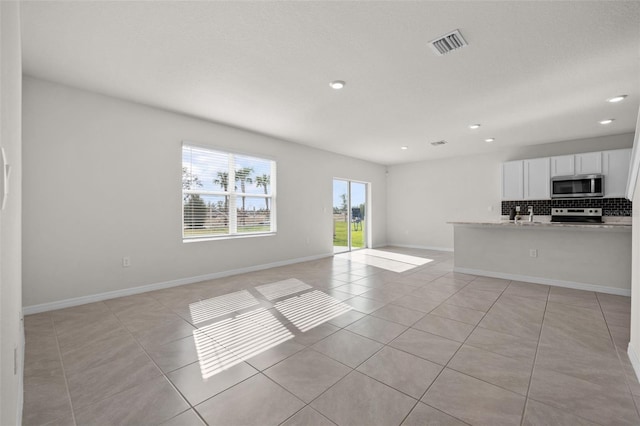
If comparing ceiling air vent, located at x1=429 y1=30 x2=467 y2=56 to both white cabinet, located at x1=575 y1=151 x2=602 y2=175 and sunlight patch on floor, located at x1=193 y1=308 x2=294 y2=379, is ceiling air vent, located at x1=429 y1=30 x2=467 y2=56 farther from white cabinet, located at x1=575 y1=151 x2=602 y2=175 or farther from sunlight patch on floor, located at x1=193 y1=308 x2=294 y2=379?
white cabinet, located at x1=575 y1=151 x2=602 y2=175

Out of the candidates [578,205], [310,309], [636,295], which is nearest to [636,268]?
[636,295]

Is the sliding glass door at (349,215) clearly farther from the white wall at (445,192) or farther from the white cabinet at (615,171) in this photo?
the white cabinet at (615,171)

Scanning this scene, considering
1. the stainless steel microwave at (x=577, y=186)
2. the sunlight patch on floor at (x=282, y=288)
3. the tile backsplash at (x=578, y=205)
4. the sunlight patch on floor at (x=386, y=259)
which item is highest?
the stainless steel microwave at (x=577, y=186)

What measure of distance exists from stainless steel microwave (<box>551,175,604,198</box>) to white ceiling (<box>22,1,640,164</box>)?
46.3 inches

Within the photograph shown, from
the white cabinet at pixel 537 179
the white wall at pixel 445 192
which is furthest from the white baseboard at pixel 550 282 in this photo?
the white wall at pixel 445 192

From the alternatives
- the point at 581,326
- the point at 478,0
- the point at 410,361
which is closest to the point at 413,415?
the point at 410,361

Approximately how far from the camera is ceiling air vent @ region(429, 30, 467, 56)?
8.04 feet

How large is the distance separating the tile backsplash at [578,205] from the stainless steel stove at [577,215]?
0.34 feet

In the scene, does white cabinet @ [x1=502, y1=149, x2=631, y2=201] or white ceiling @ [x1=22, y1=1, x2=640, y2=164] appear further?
white cabinet @ [x1=502, y1=149, x2=631, y2=201]

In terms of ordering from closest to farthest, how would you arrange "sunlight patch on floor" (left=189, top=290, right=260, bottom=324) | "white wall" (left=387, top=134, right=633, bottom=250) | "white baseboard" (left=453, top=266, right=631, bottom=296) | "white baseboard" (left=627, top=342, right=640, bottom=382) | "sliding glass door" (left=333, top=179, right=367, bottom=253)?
"white baseboard" (left=627, top=342, right=640, bottom=382), "sunlight patch on floor" (left=189, top=290, right=260, bottom=324), "white baseboard" (left=453, top=266, right=631, bottom=296), "white wall" (left=387, top=134, right=633, bottom=250), "sliding glass door" (left=333, top=179, right=367, bottom=253)

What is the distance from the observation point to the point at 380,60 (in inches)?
112

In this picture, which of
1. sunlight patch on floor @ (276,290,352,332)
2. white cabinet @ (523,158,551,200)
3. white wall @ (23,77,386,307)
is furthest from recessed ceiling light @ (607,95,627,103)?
white wall @ (23,77,386,307)

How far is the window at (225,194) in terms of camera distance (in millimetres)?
4559

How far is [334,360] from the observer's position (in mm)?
2188
